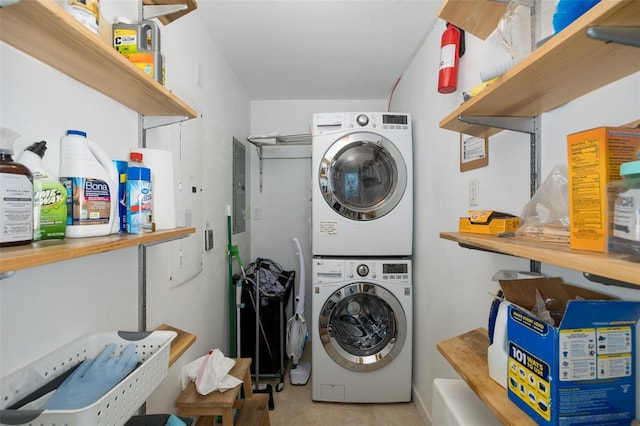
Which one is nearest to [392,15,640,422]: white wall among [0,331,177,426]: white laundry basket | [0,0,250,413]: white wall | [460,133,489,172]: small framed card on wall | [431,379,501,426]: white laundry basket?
[460,133,489,172]: small framed card on wall

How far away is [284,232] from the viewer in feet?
10.3

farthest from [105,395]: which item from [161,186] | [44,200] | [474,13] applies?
[474,13]

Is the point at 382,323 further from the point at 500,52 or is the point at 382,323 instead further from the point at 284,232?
the point at 500,52

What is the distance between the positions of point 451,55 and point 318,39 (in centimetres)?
91

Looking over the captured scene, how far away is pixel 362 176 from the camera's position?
2.20 meters

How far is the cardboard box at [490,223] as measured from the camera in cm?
89

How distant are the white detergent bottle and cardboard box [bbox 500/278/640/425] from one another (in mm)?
1074

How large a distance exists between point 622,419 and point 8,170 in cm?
132

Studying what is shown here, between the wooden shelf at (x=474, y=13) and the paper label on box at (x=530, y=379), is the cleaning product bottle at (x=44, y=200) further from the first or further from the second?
the wooden shelf at (x=474, y=13)

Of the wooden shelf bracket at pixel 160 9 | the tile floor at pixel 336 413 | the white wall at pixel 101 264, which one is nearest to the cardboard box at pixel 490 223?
the white wall at pixel 101 264

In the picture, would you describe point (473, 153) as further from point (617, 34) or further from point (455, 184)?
point (617, 34)

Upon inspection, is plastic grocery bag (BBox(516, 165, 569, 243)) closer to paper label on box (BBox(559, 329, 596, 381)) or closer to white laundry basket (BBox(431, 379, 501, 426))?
paper label on box (BBox(559, 329, 596, 381))

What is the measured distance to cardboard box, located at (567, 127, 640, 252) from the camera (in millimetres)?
559

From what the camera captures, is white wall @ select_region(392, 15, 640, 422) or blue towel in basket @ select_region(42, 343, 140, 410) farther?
white wall @ select_region(392, 15, 640, 422)
